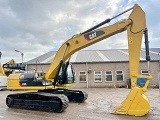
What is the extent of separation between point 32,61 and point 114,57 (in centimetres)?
1120

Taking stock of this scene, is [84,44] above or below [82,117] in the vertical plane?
above

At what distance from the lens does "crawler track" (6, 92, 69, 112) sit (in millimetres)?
8750

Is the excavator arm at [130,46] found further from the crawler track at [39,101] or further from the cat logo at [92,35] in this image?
the crawler track at [39,101]

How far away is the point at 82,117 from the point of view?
7.87 metres

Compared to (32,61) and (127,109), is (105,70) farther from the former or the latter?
(127,109)

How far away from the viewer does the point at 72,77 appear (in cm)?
1109

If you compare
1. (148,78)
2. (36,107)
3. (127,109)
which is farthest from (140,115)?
(36,107)

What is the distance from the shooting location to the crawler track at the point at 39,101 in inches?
344

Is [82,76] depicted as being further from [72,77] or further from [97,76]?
[72,77]

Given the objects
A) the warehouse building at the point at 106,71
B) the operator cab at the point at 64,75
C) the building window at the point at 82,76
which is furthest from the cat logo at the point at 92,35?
the building window at the point at 82,76

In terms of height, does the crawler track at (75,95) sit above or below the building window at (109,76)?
below

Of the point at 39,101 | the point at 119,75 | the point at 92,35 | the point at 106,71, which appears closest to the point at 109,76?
the point at 106,71

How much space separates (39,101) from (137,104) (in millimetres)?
4119

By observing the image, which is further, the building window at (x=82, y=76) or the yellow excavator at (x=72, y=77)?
the building window at (x=82, y=76)
